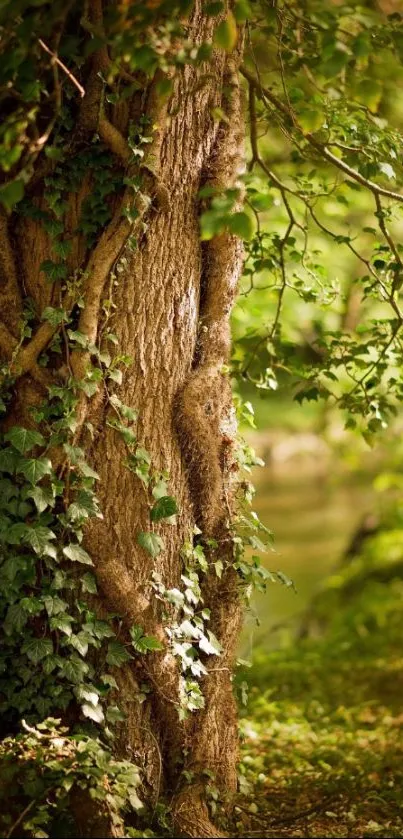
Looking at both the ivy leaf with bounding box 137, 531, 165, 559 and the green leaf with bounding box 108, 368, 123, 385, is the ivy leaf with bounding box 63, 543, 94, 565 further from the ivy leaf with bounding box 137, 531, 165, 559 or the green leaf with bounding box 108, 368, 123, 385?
the green leaf with bounding box 108, 368, 123, 385

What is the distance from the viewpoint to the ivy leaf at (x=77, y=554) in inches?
104

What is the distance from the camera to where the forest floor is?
319 centimetres

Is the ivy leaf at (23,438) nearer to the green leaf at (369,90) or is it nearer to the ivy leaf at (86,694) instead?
the ivy leaf at (86,694)

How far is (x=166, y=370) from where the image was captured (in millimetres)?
2889

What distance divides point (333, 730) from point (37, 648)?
234 cm

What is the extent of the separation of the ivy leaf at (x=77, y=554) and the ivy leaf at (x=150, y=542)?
17 cm

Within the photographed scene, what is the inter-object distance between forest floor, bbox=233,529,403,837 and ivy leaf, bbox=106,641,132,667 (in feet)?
2.49

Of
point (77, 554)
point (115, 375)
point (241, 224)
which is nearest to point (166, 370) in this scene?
point (115, 375)

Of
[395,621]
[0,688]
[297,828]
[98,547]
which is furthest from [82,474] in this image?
[395,621]

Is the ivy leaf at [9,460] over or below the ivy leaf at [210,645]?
over

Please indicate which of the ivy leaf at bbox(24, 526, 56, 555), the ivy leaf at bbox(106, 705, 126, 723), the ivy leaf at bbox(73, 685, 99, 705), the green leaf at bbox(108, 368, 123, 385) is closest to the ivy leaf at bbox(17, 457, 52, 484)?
the ivy leaf at bbox(24, 526, 56, 555)

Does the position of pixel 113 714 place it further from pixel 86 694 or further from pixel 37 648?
pixel 37 648

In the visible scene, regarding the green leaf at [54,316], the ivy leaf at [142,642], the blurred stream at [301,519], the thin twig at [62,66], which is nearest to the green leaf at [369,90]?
the thin twig at [62,66]

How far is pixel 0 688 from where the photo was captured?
107 inches
